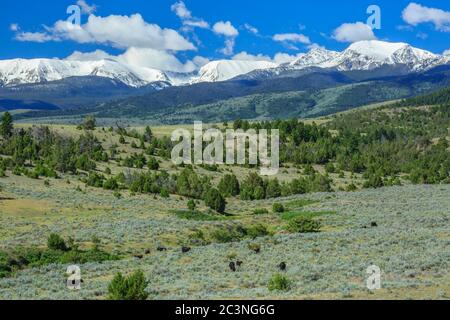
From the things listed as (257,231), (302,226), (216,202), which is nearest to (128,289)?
(302,226)

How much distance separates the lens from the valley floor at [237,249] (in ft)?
93.5

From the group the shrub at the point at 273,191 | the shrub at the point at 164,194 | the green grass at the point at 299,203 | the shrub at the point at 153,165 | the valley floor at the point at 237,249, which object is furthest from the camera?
the shrub at the point at 153,165

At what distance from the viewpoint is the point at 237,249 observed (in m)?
45.6

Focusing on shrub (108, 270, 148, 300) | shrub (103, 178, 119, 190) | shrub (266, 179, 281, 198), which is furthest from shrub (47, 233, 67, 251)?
shrub (266, 179, 281, 198)

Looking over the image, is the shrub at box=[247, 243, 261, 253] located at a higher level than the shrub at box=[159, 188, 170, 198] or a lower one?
lower

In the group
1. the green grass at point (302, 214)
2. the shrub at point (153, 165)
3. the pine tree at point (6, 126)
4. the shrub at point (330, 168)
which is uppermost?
the pine tree at point (6, 126)

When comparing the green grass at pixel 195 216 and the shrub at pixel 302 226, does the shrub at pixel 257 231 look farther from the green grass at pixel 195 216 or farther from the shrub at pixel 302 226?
the green grass at pixel 195 216

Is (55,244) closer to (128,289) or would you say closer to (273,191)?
(128,289)

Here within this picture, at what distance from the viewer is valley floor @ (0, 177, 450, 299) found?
2850 centimetres

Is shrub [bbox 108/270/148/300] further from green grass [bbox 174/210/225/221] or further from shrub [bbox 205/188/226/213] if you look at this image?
shrub [bbox 205/188/226/213]

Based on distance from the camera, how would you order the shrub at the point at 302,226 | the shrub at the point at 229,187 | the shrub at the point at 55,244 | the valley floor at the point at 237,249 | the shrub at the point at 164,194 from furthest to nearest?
the shrub at the point at 229,187 → the shrub at the point at 164,194 → the shrub at the point at 302,226 → the shrub at the point at 55,244 → the valley floor at the point at 237,249

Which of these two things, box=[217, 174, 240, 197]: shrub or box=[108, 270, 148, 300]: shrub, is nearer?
box=[108, 270, 148, 300]: shrub

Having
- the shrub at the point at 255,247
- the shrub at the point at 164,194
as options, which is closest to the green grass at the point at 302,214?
the shrub at the point at 255,247
